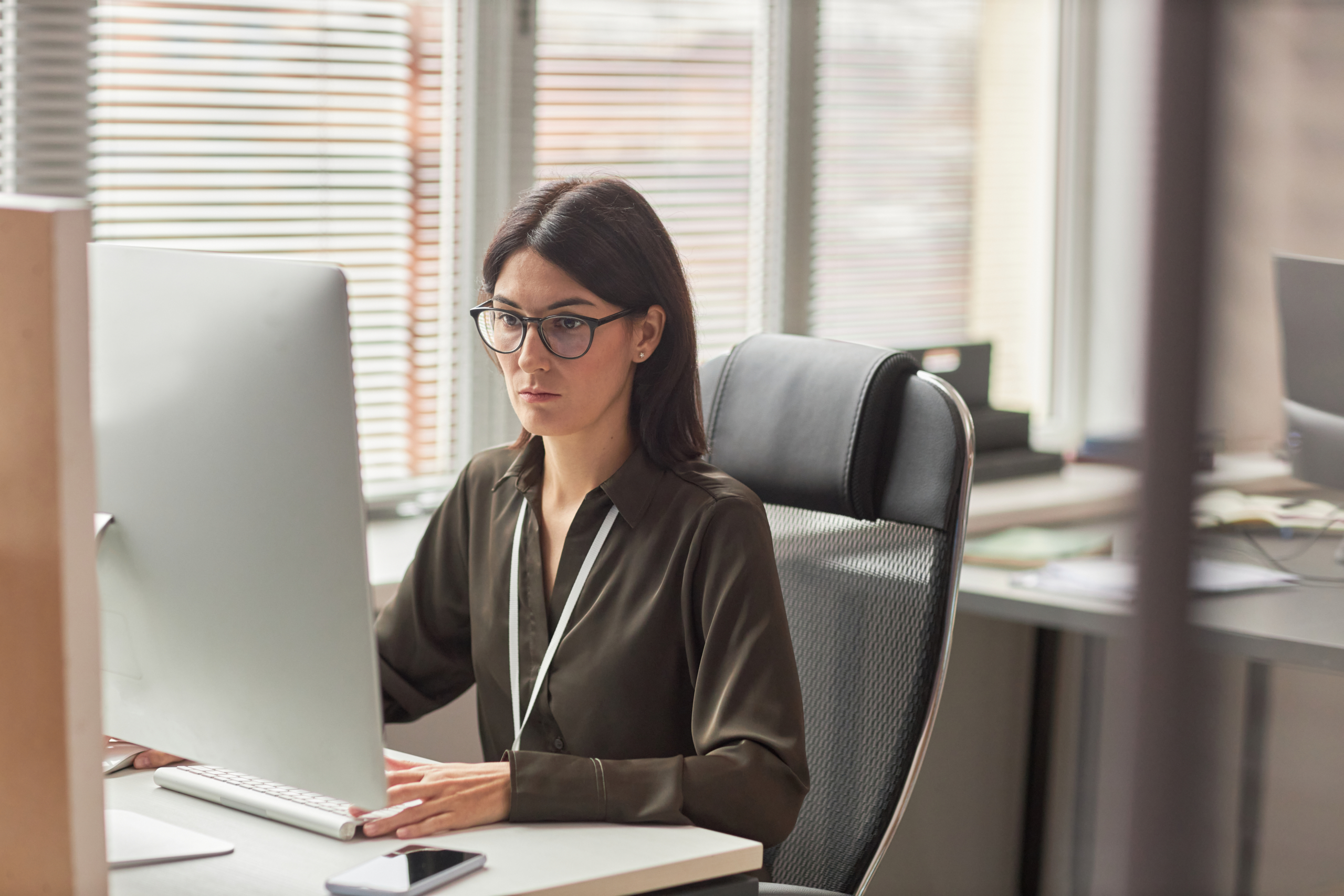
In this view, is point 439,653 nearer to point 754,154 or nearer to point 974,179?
point 754,154

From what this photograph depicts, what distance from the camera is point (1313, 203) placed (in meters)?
0.24

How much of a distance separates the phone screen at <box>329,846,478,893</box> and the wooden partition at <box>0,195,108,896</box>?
0.18 m

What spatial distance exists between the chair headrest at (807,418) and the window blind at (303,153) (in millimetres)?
735

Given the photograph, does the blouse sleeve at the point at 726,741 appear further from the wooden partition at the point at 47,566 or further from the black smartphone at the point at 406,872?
the wooden partition at the point at 47,566

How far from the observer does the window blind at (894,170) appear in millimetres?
3039

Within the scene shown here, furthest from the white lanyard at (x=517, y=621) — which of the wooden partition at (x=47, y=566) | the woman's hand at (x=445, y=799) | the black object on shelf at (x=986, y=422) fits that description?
the black object on shelf at (x=986, y=422)

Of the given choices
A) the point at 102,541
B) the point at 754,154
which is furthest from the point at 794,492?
the point at 754,154

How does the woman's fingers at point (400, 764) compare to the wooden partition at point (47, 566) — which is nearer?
the wooden partition at point (47, 566)

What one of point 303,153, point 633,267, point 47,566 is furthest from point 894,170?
point 47,566

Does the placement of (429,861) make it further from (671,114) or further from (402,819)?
(671,114)

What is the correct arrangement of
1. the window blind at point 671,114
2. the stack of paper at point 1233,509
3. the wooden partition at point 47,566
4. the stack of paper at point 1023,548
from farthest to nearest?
the window blind at point 671,114, the stack of paper at point 1023,548, the wooden partition at point 47,566, the stack of paper at point 1233,509

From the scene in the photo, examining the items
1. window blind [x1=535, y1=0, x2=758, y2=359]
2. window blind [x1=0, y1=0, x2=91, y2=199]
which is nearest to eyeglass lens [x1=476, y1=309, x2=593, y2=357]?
window blind [x1=0, y1=0, x2=91, y2=199]

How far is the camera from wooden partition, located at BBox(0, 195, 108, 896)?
0.78m

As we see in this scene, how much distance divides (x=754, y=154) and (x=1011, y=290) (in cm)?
97
